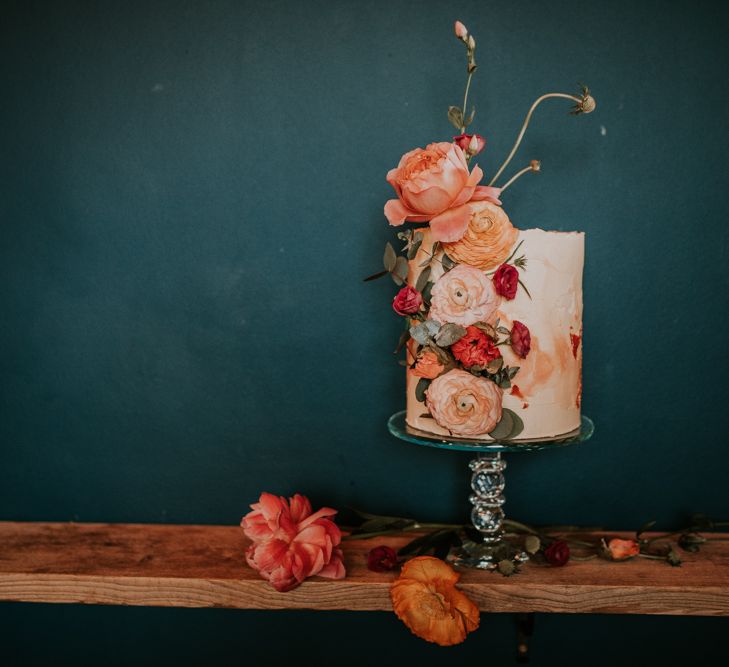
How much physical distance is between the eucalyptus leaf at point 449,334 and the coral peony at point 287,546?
30 cm

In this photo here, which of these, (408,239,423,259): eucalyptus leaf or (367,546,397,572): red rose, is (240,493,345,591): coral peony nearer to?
(367,546,397,572): red rose

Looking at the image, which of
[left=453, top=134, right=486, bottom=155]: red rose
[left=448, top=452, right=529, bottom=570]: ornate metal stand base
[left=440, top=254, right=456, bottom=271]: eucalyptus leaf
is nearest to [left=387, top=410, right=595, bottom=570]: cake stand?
[left=448, top=452, right=529, bottom=570]: ornate metal stand base

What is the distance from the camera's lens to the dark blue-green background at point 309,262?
3.28 feet

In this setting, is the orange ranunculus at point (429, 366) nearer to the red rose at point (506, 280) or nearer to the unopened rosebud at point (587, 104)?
the red rose at point (506, 280)

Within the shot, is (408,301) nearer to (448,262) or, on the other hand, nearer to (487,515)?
(448,262)

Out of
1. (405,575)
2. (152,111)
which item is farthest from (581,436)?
(152,111)

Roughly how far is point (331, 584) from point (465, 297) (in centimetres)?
42

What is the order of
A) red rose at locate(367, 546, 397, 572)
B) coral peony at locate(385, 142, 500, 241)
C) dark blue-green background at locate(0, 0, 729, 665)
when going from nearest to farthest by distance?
1. coral peony at locate(385, 142, 500, 241)
2. red rose at locate(367, 546, 397, 572)
3. dark blue-green background at locate(0, 0, 729, 665)

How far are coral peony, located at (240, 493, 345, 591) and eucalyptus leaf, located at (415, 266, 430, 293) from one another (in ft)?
1.11

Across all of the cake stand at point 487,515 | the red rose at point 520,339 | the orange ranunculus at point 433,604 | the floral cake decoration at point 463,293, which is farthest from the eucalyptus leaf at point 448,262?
the orange ranunculus at point 433,604

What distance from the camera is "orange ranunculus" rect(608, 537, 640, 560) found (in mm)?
901

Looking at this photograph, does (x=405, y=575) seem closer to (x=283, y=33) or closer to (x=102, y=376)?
(x=102, y=376)

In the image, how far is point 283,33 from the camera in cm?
102

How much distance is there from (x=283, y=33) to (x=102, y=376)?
0.63m
